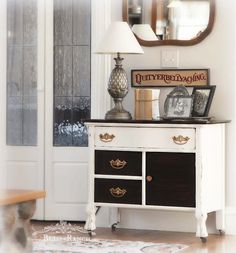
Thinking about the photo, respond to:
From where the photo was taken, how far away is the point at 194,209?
14.5 ft

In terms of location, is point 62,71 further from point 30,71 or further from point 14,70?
point 14,70

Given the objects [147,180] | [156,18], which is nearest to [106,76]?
[156,18]

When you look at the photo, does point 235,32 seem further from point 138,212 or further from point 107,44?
point 138,212

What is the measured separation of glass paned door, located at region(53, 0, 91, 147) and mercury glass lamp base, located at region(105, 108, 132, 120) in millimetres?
508

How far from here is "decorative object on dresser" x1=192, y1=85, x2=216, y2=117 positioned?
4.64m

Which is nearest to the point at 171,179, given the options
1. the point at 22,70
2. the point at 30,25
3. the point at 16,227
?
the point at 22,70

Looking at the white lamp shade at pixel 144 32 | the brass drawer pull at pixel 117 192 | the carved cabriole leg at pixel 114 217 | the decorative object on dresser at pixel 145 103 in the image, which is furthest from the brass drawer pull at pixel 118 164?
the white lamp shade at pixel 144 32

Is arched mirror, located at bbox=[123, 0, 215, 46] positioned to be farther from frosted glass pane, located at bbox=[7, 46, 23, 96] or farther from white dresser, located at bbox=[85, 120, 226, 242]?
frosted glass pane, located at bbox=[7, 46, 23, 96]

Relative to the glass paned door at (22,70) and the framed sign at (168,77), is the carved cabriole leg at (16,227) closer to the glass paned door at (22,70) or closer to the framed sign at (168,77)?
the framed sign at (168,77)

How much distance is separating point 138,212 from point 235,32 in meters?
1.26

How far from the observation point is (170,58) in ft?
15.9

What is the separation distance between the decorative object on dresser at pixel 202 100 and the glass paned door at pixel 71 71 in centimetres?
81

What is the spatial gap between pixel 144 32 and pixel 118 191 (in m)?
1.03

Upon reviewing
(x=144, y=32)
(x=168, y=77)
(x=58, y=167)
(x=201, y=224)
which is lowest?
(x=201, y=224)
